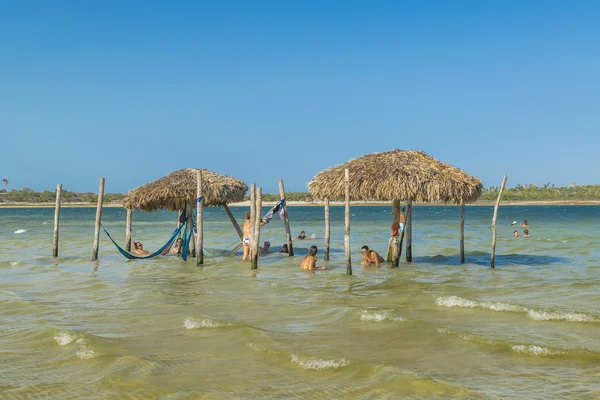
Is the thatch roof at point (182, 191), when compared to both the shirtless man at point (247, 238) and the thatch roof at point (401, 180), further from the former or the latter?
the thatch roof at point (401, 180)

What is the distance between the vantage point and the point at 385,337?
8102 mm

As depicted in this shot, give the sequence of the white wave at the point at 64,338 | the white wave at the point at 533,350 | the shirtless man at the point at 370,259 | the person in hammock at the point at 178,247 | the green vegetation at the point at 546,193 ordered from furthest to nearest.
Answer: the green vegetation at the point at 546,193
the person in hammock at the point at 178,247
the shirtless man at the point at 370,259
the white wave at the point at 64,338
the white wave at the point at 533,350

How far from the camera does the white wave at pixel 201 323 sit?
871 cm

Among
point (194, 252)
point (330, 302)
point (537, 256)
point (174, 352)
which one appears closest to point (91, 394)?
point (174, 352)

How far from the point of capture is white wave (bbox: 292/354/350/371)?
672 cm

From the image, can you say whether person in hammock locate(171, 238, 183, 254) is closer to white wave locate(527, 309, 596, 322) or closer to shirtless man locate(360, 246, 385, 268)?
shirtless man locate(360, 246, 385, 268)

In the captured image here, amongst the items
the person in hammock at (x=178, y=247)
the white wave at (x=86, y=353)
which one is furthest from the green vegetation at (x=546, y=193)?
the white wave at (x=86, y=353)

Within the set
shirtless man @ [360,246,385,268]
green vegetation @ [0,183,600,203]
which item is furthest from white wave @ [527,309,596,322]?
green vegetation @ [0,183,600,203]

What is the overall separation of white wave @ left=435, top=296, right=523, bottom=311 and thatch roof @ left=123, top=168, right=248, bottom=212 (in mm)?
8128

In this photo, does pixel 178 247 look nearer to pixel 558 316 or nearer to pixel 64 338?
pixel 64 338

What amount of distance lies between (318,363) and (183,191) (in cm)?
1072

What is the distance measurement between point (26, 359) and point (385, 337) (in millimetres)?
4458

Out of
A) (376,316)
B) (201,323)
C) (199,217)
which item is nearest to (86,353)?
(201,323)

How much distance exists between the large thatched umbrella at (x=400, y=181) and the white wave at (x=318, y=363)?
7663 mm
